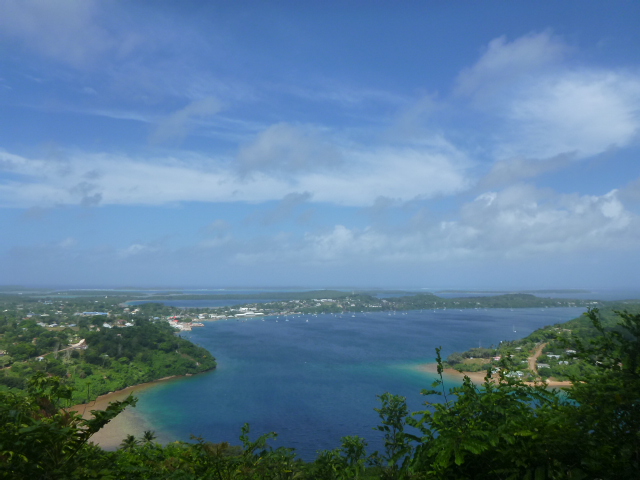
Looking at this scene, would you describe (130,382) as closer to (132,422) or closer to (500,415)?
(132,422)

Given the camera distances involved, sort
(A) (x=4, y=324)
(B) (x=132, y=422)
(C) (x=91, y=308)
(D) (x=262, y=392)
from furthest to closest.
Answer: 1. (C) (x=91, y=308)
2. (A) (x=4, y=324)
3. (D) (x=262, y=392)
4. (B) (x=132, y=422)

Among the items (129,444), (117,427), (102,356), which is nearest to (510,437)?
(129,444)

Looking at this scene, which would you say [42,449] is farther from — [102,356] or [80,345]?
[80,345]

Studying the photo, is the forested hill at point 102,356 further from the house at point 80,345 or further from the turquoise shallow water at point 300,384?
the turquoise shallow water at point 300,384

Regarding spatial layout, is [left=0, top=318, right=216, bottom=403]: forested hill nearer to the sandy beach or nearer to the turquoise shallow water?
the sandy beach

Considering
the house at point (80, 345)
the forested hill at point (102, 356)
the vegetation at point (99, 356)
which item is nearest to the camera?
the vegetation at point (99, 356)

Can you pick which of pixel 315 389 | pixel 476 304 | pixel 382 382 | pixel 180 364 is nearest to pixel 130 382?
pixel 180 364

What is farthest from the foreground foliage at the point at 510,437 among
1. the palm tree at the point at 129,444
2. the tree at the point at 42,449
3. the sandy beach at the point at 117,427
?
the sandy beach at the point at 117,427

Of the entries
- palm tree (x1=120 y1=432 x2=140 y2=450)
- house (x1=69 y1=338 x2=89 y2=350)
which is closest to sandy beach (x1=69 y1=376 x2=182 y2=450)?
palm tree (x1=120 y1=432 x2=140 y2=450)
